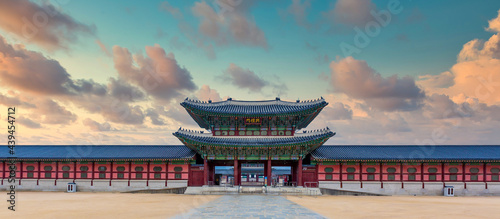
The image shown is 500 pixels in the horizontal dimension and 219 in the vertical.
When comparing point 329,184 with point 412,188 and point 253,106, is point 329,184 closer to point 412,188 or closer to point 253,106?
point 412,188

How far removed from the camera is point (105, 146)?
162ft

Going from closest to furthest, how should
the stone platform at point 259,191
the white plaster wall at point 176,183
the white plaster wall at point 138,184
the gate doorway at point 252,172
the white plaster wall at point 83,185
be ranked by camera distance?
the stone platform at point 259,191 → the white plaster wall at point 176,183 → the white plaster wall at point 138,184 → the white plaster wall at point 83,185 → the gate doorway at point 252,172

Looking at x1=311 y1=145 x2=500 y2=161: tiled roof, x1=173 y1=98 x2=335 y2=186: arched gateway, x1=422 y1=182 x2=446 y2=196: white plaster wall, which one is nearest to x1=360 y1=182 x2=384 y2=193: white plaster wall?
x1=311 y1=145 x2=500 y2=161: tiled roof

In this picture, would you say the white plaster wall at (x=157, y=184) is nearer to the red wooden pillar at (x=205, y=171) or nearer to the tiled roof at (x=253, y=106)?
the red wooden pillar at (x=205, y=171)

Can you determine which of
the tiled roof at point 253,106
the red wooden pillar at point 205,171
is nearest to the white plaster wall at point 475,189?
the tiled roof at point 253,106

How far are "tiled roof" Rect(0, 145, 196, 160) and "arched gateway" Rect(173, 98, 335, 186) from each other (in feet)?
9.78

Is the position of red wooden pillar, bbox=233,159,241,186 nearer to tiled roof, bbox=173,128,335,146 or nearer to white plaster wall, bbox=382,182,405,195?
tiled roof, bbox=173,128,335,146

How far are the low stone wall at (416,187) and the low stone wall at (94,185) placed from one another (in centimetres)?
1906

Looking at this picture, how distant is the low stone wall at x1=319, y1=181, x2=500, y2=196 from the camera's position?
42.6m

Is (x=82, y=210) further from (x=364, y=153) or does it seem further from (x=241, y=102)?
(x=364, y=153)

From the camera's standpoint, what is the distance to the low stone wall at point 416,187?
140 ft

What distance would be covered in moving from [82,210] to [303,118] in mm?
27463

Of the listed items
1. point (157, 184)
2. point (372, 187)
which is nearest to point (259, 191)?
point (157, 184)

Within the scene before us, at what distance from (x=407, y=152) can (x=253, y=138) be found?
18.9 metres
